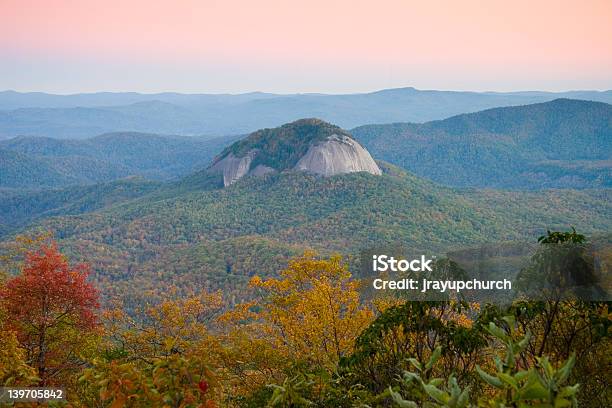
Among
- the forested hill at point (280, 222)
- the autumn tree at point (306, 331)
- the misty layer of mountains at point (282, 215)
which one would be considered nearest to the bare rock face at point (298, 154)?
the misty layer of mountains at point (282, 215)

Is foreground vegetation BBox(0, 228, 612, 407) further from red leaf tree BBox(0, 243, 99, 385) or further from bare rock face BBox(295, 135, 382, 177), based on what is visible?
bare rock face BBox(295, 135, 382, 177)

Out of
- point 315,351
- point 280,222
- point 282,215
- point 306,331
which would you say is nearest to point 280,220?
point 280,222

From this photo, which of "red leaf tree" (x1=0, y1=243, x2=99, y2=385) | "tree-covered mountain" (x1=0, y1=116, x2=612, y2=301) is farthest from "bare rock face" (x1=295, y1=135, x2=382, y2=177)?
"red leaf tree" (x1=0, y1=243, x2=99, y2=385)

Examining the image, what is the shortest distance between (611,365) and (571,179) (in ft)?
684

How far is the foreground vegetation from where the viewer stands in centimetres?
499

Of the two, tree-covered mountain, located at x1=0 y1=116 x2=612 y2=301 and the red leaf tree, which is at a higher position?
the red leaf tree

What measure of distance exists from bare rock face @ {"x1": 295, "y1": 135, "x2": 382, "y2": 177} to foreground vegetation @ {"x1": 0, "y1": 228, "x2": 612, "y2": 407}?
106800 millimetres

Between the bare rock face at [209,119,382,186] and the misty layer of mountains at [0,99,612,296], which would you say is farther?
the bare rock face at [209,119,382,186]

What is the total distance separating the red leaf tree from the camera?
16.6 meters

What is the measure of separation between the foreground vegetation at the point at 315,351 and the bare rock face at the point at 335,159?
350 feet

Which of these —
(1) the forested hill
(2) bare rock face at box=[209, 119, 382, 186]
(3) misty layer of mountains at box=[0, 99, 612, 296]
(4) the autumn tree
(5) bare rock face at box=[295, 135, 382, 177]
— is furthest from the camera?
(2) bare rock face at box=[209, 119, 382, 186]

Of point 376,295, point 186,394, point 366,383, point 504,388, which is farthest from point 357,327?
point 504,388

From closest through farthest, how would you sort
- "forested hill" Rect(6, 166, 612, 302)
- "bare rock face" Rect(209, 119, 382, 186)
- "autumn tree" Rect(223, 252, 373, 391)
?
"autumn tree" Rect(223, 252, 373, 391)
"forested hill" Rect(6, 166, 612, 302)
"bare rock face" Rect(209, 119, 382, 186)

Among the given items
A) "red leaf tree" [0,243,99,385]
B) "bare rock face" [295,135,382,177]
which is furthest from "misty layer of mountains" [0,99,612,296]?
"red leaf tree" [0,243,99,385]
